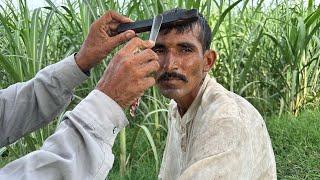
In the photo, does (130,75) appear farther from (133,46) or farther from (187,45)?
(187,45)

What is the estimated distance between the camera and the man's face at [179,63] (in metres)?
1.68

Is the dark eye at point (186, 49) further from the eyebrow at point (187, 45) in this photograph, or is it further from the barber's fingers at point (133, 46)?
the barber's fingers at point (133, 46)

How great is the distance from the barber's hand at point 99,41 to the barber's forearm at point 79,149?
25.7 inches

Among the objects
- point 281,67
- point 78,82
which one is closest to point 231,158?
point 78,82

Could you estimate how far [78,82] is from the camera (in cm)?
175

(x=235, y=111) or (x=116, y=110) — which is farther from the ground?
(x=116, y=110)

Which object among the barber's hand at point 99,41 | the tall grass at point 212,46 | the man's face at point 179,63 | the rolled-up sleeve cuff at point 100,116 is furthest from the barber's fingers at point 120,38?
the tall grass at point 212,46

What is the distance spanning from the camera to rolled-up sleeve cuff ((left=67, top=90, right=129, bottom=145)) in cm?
105

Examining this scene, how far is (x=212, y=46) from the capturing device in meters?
3.62

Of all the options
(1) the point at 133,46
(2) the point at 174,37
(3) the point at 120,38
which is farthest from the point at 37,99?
(1) the point at 133,46

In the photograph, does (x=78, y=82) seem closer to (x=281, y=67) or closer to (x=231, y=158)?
(x=231, y=158)

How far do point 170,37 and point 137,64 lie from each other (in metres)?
0.65

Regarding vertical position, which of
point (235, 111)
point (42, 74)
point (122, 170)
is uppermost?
point (42, 74)

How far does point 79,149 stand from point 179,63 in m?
0.73
